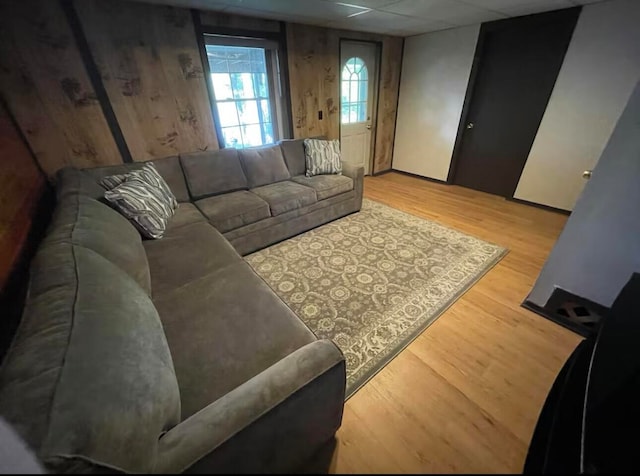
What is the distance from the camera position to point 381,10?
2.46 metres

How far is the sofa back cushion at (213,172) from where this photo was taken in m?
2.48

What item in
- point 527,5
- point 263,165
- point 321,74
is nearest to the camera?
point 527,5

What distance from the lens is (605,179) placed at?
4.56 feet

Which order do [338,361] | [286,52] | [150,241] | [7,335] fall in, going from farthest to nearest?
[286,52] → [150,241] → [7,335] → [338,361]

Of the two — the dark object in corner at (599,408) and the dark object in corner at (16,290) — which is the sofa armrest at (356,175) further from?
the dark object in corner at (16,290)

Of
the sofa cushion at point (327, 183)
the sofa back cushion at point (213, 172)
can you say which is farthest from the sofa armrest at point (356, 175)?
the sofa back cushion at point (213, 172)

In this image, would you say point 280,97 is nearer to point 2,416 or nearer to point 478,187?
point 478,187

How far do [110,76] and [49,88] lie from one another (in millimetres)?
424

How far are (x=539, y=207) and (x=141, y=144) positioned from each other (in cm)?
450

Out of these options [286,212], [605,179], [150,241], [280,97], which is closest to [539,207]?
[605,179]

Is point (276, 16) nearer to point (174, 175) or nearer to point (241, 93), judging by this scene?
point (241, 93)

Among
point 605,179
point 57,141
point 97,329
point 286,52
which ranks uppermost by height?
point 286,52

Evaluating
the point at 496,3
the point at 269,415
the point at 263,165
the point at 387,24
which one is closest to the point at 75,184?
the point at 263,165

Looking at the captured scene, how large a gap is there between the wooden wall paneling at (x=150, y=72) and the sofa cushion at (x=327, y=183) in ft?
3.82
